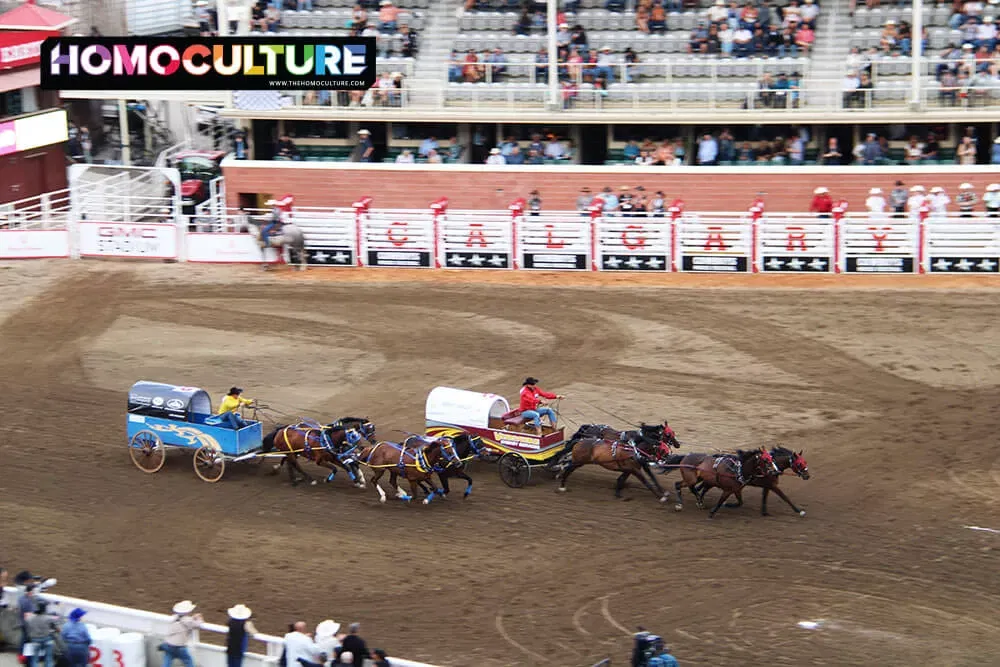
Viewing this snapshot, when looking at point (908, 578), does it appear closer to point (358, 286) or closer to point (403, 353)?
point (403, 353)

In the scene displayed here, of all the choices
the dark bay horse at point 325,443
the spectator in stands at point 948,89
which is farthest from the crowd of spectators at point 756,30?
the dark bay horse at point 325,443

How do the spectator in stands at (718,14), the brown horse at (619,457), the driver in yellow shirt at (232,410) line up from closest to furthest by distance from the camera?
the brown horse at (619,457)
the driver in yellow shirt at (232,410)
the spectator in stands at (718,14)

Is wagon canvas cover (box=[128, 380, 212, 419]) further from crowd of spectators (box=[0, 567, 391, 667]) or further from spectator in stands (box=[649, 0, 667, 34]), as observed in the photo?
spectator in stands (box=[649, 0, 667, 34])

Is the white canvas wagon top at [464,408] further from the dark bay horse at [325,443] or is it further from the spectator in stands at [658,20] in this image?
the spectator in stands at [658,20]

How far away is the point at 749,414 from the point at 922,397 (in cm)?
299

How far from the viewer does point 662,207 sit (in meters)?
32.3

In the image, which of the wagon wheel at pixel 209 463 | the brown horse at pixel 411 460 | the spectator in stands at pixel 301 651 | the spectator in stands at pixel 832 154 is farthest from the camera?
the spectator in stands at pixel 832 154

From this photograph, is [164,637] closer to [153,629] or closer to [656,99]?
[153,629]

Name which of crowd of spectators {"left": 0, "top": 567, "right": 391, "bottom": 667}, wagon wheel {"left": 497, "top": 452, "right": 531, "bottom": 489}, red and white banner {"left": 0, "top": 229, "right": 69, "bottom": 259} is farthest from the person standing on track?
red and white banner {"left": 0, "top": 229, "right": 69, "bottom": 259}

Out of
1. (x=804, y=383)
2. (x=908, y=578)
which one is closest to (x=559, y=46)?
(x=804, y=383)

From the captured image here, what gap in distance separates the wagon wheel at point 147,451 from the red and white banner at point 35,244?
13871 mm

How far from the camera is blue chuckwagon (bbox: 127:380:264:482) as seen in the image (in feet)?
66.7

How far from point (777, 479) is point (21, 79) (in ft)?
94.3

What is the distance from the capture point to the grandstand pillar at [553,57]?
34.2 meters
